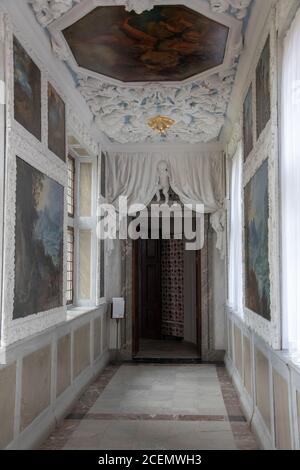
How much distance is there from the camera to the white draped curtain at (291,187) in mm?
3137

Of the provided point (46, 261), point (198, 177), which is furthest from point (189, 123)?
point (46, 261)

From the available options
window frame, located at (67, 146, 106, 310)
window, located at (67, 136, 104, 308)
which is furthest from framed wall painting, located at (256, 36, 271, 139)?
window frame, located at (67, 146, 106, 310)

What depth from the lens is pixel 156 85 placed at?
19.3 feet

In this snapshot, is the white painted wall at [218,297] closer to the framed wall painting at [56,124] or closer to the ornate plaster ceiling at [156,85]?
the ornate plaster ceiling at [156,85]

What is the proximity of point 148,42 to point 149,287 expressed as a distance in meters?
7.50

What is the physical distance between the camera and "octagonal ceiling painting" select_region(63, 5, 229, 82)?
427 cm

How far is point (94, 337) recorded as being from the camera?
288 inches

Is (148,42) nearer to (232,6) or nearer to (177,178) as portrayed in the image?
(232,6)

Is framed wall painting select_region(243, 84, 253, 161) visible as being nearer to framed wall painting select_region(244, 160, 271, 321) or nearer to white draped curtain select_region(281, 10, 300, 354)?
framed wall painting select_region(244, 160, 271, 321)

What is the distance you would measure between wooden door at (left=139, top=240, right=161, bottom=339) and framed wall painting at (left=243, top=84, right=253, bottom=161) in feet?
20.6

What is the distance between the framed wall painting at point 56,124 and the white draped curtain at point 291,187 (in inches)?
103

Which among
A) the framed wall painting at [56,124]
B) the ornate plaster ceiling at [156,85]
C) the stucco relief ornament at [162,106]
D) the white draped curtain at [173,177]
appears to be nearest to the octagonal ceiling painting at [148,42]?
the ornate plaster ceiling at [156,85]

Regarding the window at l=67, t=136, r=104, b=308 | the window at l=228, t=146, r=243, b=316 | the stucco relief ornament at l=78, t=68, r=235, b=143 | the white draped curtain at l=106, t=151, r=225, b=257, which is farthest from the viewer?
the white draped curtain at l=106, t=151, r=225, b=257

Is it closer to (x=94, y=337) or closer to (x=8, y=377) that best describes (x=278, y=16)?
(x=8, y=377)
